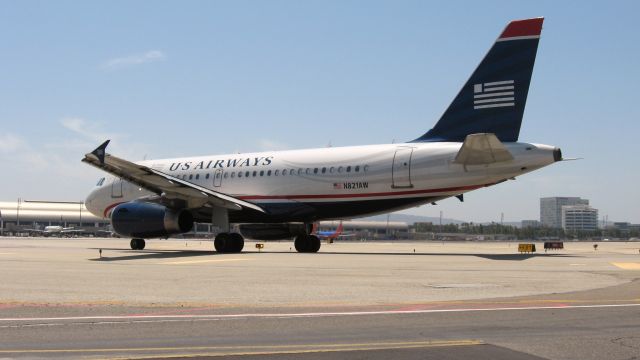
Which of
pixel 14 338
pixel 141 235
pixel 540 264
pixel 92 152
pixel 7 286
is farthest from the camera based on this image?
pixel 141 235

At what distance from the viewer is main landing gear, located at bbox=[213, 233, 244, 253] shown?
31.4 m

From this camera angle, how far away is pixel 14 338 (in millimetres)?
8422

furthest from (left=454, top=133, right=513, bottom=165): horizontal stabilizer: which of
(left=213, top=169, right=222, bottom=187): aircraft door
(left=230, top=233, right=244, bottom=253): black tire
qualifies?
(left=213, top=169, right=222, bottom=187): aircraft door

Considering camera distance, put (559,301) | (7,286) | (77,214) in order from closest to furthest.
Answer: (559,301) → (7,286) → (77,214)

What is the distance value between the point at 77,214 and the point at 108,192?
104 metres

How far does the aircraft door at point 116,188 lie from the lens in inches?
1485

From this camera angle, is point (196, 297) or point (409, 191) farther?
point (409, 191)

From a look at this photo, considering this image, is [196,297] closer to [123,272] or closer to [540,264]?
[123,272]

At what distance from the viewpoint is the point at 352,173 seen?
1203 inches

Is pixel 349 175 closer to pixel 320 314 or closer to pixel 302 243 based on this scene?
pixel 302 243

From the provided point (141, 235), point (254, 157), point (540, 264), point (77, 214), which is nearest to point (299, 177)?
point (254, 157)

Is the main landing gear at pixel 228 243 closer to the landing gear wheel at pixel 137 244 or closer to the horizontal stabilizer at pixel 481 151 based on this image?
the landing gear wheel at pixel 137 244

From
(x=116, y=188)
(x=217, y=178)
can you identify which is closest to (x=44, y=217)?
(x=116, y=188)

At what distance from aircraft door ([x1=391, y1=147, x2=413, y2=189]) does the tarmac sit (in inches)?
414
